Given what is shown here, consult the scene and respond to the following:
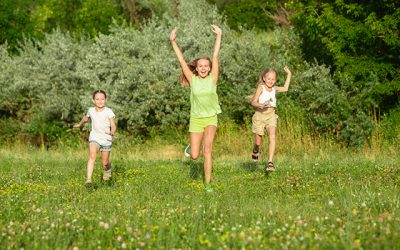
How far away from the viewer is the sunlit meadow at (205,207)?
20.5 ft

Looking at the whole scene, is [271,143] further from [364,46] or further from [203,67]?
[364,46]

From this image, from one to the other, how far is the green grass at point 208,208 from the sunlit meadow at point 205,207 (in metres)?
0.02

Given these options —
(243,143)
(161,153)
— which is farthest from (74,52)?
(243,143)

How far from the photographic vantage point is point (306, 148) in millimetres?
17531

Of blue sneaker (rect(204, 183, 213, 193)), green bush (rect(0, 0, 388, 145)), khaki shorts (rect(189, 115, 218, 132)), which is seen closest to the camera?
blue sneaker (rect(204, 183, 213, 193))

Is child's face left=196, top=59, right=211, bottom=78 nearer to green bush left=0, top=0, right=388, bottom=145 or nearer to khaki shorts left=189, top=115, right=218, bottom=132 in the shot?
khaki shorts left=189, top=115, right=218, bottom=132

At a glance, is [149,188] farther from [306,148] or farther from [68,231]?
[306,148]

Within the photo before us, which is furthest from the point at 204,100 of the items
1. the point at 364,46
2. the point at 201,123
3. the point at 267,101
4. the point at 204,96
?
the point at 364,46

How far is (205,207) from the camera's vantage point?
26.5 feet

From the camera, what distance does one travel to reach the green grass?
6.24m

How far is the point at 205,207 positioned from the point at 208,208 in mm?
86

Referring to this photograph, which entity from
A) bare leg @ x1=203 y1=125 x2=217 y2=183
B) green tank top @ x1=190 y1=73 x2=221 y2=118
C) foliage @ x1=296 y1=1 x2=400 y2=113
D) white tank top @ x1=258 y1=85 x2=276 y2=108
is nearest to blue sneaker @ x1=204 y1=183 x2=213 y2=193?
bare leg @ x1=203 y1=125 x2=217 y2=183

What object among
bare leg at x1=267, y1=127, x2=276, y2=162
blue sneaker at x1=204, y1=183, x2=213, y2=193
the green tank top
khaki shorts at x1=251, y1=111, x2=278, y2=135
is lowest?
blue sneaker at x1=204, y1=183, x2=213, y2=193

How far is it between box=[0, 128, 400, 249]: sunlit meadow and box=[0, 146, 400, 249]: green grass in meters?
0.02
